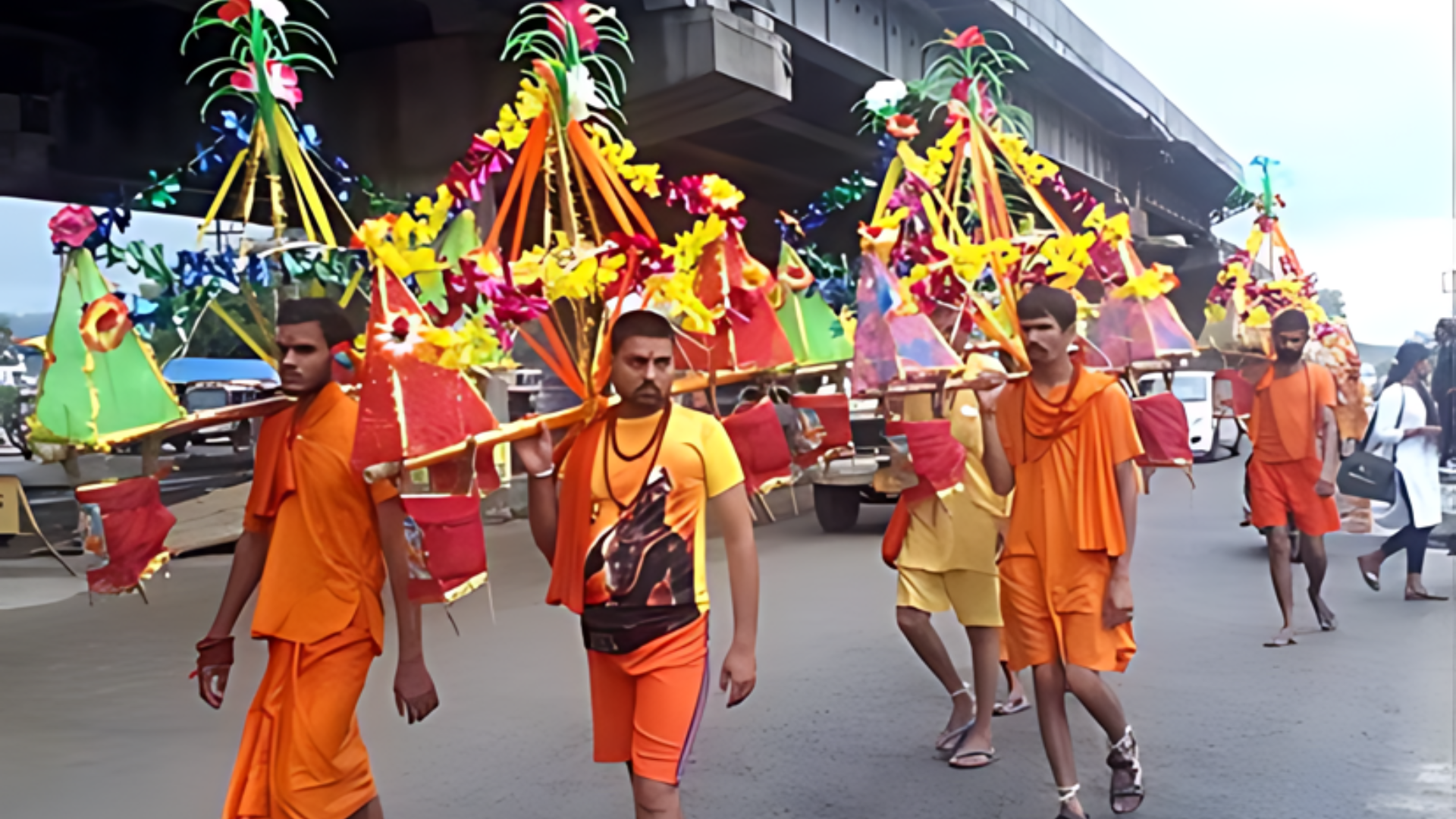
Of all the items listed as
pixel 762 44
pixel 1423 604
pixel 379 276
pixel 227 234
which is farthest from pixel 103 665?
pixel 1423 604

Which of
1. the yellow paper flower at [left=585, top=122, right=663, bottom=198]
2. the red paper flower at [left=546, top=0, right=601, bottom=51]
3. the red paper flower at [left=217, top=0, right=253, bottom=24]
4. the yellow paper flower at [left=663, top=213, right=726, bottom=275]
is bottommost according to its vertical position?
the yellow paper flower at [left=663, top=213, right=726, bottom=275]

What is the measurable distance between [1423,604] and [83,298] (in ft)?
28.6

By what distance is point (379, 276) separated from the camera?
12.3 feet

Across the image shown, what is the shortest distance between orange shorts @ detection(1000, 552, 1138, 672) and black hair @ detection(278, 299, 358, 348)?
2580 millimetres

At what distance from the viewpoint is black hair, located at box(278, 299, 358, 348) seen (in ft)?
12.9

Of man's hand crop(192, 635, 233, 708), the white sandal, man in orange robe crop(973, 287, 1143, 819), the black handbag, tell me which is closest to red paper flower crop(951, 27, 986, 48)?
man in orange robe crop(973, 287, 1143, 819)

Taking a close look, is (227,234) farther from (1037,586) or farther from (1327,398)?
(1327,398)

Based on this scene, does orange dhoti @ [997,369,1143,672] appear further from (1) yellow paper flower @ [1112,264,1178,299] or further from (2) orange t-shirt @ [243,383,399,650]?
(2) orange t-shirt @ [243,383,399,650]

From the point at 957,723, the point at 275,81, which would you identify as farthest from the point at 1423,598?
the point at 275,81

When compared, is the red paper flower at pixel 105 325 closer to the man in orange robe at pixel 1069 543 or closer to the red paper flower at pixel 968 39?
the man in orange robe at pixel 1069 543

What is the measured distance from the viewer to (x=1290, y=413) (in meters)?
8.00

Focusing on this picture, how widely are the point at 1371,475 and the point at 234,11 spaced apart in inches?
348

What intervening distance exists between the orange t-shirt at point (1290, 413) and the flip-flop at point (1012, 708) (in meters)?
2.76

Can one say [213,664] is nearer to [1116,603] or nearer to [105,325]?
[105,325]
